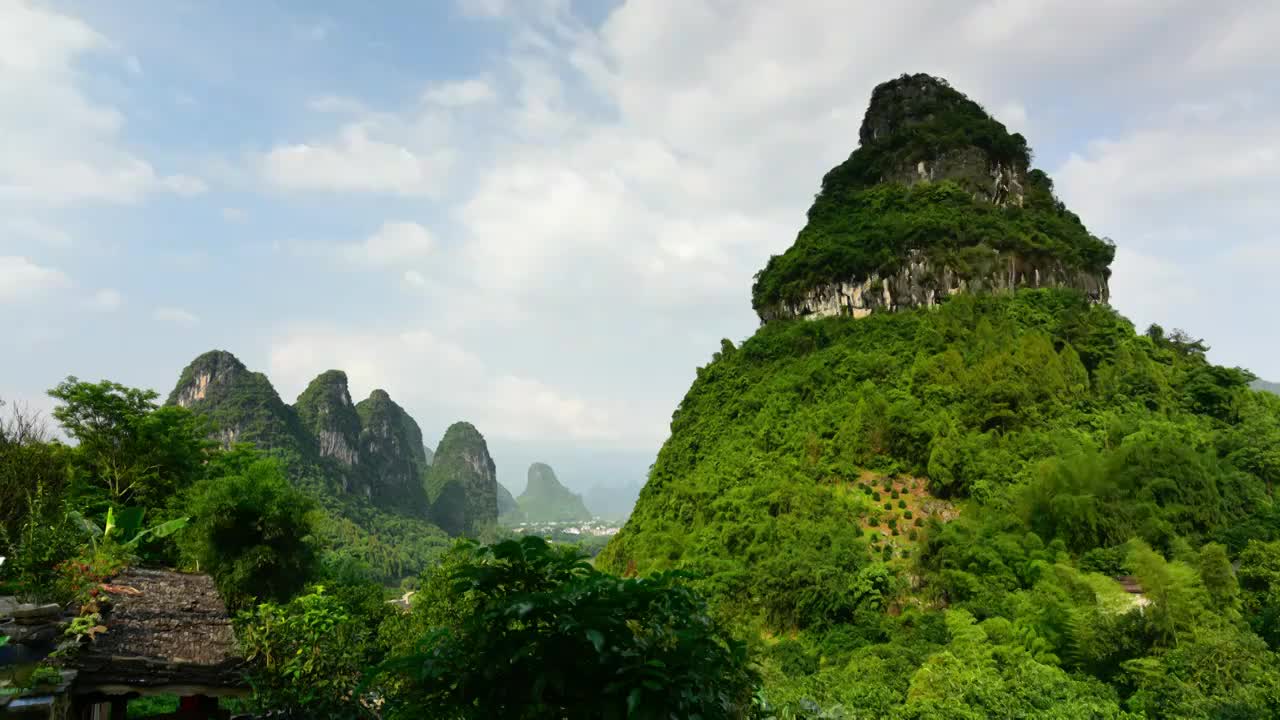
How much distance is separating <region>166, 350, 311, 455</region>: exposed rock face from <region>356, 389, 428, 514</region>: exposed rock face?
19.7 meters

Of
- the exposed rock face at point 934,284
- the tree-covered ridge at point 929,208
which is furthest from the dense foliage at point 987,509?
the tree-covered ridge at point 929,208

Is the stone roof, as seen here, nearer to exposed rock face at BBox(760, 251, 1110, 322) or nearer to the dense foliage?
the dense foliage

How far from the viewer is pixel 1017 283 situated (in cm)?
3266

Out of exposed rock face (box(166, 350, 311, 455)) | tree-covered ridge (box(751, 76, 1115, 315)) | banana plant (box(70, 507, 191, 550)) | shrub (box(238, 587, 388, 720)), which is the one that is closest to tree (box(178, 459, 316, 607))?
banana plant (box(70, 507, 191, 550))

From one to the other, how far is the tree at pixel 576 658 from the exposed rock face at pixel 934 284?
112ft

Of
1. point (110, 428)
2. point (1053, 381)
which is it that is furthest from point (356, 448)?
point (1053, 381)

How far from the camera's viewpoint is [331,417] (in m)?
76.9

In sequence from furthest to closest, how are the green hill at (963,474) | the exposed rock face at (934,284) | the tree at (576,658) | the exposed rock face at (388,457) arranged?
1. the exposed rock face at (388,457)
2. the exposed rock face at (934,284)
3. the green hill at (963,474)
4. the tree at (576,658)

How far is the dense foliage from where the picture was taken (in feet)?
39.1

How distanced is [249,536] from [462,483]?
95.1 metres

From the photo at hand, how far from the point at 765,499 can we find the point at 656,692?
2402 cm

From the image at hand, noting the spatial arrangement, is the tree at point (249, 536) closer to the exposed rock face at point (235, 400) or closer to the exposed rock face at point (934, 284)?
the exposed rock face at point (934, 284)

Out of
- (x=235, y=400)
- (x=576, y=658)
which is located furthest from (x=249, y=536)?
(x=235, y=400)

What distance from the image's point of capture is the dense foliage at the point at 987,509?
1193 cm
